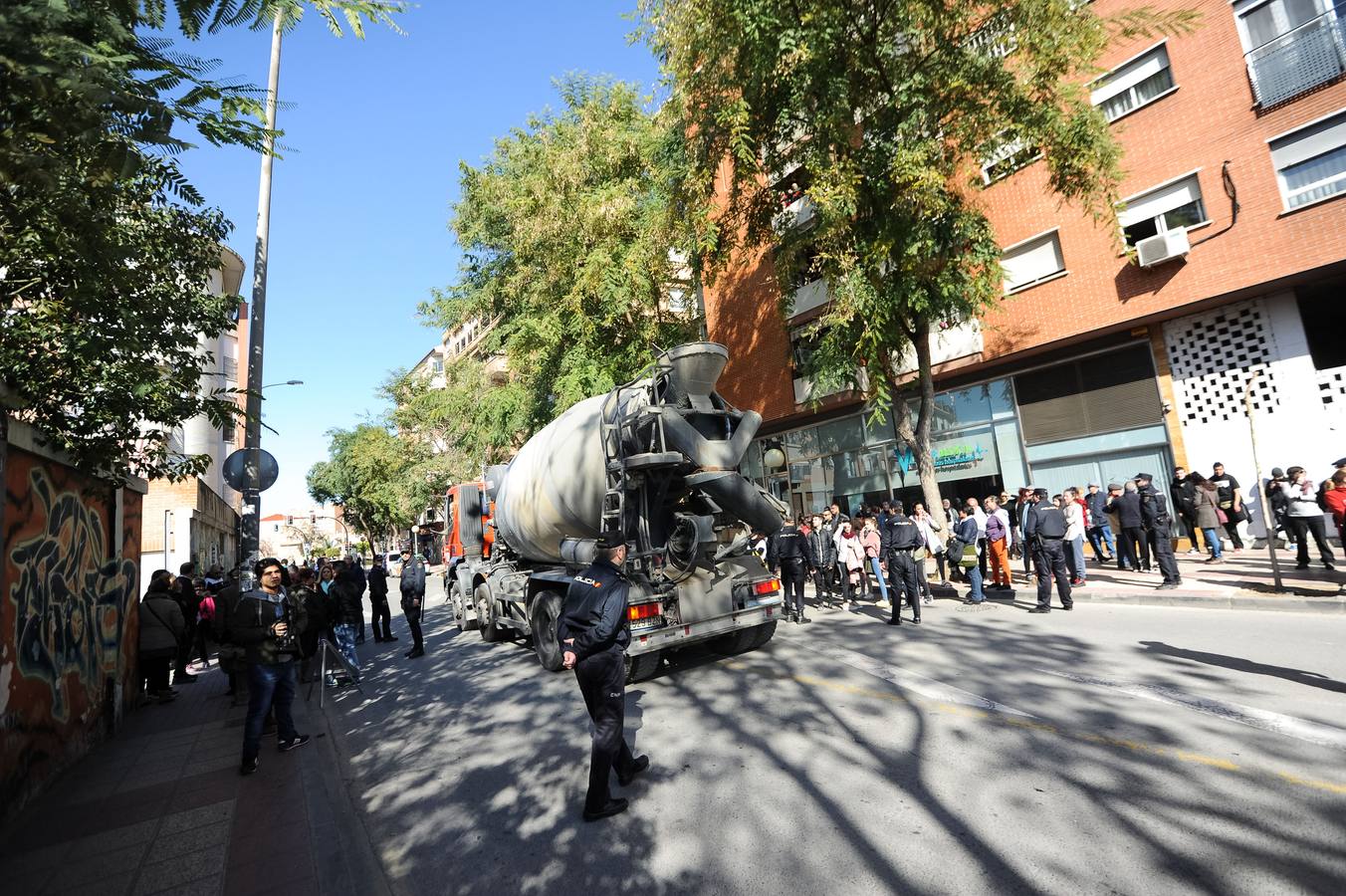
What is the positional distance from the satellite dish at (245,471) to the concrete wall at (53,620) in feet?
3.77

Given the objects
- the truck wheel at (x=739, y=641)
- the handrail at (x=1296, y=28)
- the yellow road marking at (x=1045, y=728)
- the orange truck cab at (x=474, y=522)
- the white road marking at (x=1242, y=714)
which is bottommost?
the white road marking at (x=1242, y=714)

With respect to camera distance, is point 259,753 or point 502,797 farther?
point 259,753

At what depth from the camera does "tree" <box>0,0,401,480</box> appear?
253cm

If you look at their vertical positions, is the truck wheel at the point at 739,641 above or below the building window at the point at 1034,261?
below

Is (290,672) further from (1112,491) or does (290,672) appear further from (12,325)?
(1112,491)

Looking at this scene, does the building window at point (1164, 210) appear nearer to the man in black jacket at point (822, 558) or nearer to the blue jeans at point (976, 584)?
the blue jeans at point (976, 584)

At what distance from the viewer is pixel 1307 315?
40.9 ft

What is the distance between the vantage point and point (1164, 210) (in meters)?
13.5

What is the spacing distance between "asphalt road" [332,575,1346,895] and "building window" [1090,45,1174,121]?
38.5 feet

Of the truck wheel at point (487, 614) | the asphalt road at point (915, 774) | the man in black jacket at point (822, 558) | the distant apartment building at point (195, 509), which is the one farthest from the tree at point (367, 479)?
the asphalt road at point (915, 774)

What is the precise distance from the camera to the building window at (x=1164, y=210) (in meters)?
13.0

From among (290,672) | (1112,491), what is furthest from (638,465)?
(1112,491)

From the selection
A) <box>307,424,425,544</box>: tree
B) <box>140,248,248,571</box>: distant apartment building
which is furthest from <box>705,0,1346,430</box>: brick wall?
<box>307,424,425,544</box>: tree

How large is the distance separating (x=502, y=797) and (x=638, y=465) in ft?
11.1
